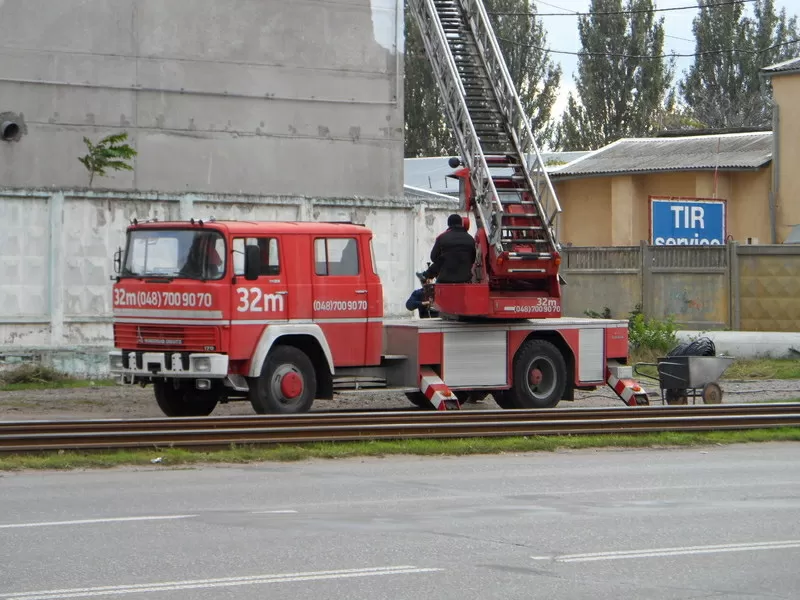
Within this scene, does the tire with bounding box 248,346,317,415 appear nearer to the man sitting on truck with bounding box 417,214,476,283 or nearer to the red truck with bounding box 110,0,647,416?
the red truck with bounding box 110,0,647,416

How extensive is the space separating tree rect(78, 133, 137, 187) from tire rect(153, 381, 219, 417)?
7078 millimetres

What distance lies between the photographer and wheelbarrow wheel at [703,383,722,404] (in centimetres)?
1895

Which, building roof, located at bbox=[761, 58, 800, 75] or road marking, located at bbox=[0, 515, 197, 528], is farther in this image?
building roof, located at bbox=[761, 58, 800, 75]

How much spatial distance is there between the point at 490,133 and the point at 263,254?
246 inches

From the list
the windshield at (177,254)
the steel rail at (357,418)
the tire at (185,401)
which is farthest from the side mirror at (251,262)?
the tire at (185,401)

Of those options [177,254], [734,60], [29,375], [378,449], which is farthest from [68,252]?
[734,60]

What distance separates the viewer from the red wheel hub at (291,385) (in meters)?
16.3

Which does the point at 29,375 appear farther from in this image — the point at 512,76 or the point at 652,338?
the point at 512,76

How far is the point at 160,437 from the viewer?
43.7 feet

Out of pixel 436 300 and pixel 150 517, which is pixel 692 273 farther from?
pixel 150 517

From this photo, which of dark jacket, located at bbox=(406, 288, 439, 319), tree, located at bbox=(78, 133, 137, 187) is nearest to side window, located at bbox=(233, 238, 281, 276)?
dark jacket, located at bbox=(406, 288, 439, 319)

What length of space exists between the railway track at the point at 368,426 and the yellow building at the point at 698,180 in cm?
2276

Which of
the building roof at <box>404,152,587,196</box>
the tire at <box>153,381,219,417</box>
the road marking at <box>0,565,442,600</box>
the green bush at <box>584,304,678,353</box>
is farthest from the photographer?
the building roof at <box>404,152,587,196</box>

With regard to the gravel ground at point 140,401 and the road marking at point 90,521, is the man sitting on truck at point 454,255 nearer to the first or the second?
the gravel ground at point 140,401
